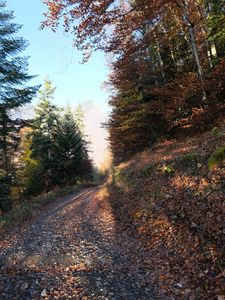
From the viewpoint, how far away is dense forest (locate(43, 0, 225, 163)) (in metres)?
11.1

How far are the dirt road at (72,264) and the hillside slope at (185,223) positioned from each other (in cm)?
52

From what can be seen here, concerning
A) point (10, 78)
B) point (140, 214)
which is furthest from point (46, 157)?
point (140, 214)

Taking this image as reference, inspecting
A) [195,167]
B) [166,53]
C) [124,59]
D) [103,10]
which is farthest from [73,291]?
[166,53]

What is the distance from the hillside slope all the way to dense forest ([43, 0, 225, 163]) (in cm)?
440

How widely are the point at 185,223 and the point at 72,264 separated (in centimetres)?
305

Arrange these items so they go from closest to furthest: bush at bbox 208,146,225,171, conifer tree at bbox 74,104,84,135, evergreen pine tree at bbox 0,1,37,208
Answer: bush at bbox 208,146,225,171 < evergreen pine tree at bbox 0,1,37,208 < conifer tree at bbox 74,104,84,135

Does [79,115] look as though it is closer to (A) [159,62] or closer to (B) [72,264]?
(A) [159,62]

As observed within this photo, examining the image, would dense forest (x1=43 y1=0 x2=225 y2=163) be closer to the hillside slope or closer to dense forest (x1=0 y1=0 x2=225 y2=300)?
dense forest (x1=0 y1=0 x2=225 y2=300)

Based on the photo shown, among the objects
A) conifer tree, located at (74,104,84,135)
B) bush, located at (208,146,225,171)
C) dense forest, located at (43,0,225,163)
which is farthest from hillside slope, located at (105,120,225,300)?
conifer tree, located at (74,104,84,135)

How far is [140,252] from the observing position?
295 inches

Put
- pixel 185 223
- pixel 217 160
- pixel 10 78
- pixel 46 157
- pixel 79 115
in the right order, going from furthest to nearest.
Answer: pixel 79 115 → pixel 46 157 → pixel 10 78 → pixel 217 160 → pixel 185 223

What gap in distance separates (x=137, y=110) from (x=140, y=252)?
15311mm

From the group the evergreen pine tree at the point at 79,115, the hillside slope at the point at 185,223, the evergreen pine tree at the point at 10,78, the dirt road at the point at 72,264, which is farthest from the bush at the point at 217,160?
the evergreen pine tree at the point at 79,115

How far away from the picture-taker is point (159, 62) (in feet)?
73.2
